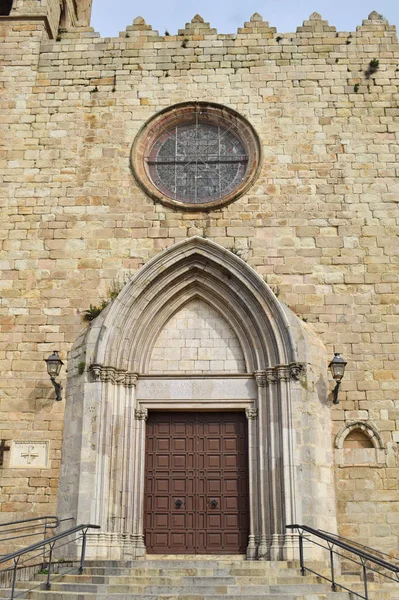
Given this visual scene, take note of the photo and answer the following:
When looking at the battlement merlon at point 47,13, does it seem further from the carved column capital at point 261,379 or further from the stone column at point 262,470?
the stone column at point 262,470

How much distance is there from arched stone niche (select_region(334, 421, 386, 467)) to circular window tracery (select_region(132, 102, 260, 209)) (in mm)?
4302

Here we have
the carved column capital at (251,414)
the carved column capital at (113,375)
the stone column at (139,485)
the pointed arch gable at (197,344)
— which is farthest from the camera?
the pointed arch gable at (197,344)

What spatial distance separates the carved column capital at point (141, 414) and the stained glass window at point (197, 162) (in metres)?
3.65

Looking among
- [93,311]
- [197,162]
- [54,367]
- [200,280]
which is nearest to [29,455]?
[54,367]

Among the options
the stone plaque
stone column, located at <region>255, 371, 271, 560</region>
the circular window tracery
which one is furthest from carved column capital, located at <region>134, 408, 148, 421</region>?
the circular window tracery

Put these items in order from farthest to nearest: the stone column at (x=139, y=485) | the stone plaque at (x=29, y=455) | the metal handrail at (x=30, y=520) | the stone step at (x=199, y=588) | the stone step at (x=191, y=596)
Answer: the stone plaque at (x=29, y=455), the stone column at (x=139, y=485), the metal handrail at (x=30, y=520), the stone step at (x=199, y=588), the stone step at (x=191, y=596)

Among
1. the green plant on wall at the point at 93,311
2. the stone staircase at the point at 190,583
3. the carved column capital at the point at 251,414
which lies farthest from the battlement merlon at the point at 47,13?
Answer: the stone staircase at the point at 190,583

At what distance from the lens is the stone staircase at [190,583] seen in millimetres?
7637

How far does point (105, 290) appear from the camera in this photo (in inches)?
443

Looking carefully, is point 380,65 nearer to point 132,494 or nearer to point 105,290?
point 105,290

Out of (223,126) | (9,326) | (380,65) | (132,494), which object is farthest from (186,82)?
(132,494)

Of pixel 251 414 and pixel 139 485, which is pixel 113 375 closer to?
pixel 139 485

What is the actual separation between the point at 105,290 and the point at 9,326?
5.32 ft

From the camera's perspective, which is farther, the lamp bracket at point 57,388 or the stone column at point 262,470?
the lamp bracket at point 57,388
